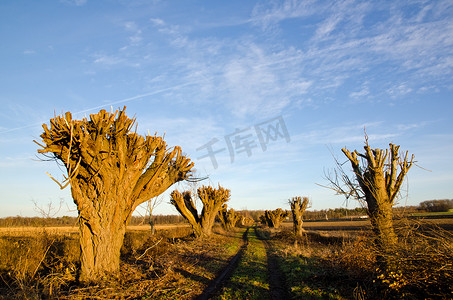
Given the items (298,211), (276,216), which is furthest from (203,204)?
(276,216)

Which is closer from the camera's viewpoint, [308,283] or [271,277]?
[308,283]

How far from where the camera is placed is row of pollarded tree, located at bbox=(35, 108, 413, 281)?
713 centimetres

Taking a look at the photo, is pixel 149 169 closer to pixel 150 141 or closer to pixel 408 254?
pixel 150 141

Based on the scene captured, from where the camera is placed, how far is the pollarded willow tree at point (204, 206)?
70.1 feet

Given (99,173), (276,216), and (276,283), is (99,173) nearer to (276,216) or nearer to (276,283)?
(276,283)

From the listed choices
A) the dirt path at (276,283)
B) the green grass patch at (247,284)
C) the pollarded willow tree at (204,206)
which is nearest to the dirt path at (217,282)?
the green grass patch at (247,284)

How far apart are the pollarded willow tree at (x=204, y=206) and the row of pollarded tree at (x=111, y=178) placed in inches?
483

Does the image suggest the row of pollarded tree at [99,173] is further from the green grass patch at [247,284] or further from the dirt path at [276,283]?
the dirt path at [276,283]

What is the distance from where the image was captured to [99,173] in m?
7.60

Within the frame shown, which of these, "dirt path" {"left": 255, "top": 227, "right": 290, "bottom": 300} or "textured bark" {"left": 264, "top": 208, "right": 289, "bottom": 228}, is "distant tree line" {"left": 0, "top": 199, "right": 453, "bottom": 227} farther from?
"textured bark" {"left": 264, "top": 208, "right": 289, "bottom": 228}

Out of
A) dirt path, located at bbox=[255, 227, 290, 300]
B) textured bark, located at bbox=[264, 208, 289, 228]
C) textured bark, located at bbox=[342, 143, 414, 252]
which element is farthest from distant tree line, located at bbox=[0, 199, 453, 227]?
textured bark, located at bbox=[264, 208, 289, 228]

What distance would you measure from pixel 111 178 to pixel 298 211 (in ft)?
72.5

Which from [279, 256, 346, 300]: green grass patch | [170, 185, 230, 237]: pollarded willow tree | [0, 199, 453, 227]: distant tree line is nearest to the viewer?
[279, 256, 346, 300]: green grass patch

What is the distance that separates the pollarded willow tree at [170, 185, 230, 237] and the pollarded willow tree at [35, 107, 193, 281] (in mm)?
12956
